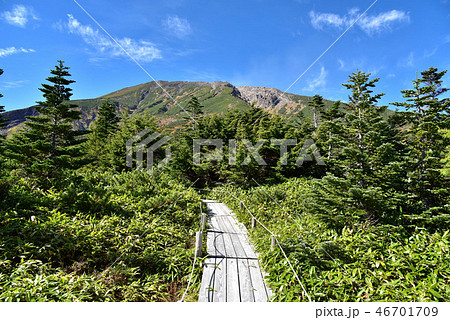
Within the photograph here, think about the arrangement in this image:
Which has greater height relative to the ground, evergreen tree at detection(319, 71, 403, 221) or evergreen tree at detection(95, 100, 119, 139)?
evergreen tree at detection(95, 100, 119, 139)

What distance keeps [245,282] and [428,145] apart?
1036 cm

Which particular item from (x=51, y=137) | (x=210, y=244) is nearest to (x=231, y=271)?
(x=210, y=244)

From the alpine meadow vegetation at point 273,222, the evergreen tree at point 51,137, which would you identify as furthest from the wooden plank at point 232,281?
the evergreen tree at point 51,137

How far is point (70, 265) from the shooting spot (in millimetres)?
5281

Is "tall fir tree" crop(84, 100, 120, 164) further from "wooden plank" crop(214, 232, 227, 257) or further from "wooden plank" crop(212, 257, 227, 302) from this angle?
"wooden plank" crop(212, 257, 227, 302)

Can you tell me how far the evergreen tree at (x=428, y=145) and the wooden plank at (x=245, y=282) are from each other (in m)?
8.08

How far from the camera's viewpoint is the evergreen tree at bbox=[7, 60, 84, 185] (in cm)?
977

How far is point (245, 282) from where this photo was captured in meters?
4.62

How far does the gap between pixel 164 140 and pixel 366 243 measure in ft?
60.2

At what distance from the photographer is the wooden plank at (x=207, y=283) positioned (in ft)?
13.4

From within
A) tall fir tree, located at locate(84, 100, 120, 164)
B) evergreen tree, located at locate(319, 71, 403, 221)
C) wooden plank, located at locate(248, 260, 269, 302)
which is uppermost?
tall fir tree, located at locate(84, 100, 120, 164)
